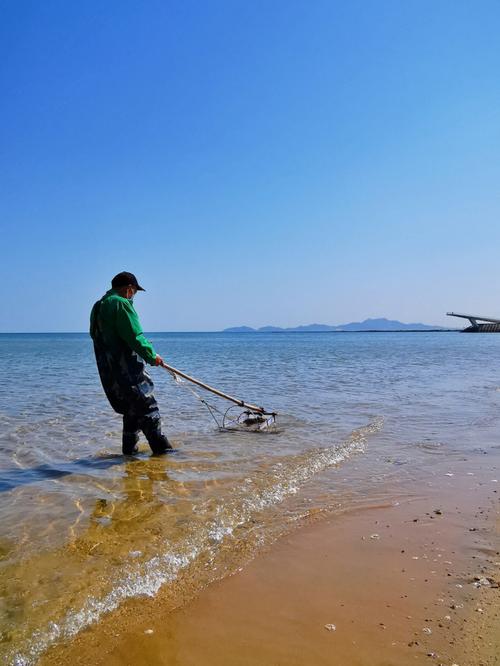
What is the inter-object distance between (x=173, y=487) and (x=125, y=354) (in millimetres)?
1969

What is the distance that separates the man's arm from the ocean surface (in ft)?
4.89

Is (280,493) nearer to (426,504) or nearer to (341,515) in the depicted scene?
(341,515)

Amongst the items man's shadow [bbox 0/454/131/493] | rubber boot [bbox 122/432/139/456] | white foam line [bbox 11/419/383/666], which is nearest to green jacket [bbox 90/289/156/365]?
rubber boot [bbox 122/432/139/456]

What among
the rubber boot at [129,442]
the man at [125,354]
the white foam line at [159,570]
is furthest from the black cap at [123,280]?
the white foam line at [159,570]

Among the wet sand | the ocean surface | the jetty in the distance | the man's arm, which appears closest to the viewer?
the wet sand

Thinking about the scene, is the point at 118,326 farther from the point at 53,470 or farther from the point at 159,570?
the point at 159,570

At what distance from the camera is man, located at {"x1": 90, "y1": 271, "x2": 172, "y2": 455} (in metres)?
6.37

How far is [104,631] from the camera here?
2.82 metres

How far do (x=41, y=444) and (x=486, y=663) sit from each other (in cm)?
703

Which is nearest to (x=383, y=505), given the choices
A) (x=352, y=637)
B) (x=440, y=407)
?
(x=352, y=637)

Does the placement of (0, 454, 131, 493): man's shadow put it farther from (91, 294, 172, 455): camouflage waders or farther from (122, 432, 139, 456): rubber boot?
(91, 294, 172, 455): camouflage waders

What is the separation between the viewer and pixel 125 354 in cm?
662

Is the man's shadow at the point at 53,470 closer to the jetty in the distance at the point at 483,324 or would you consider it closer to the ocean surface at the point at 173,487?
the ocean surface at the point at 173,487

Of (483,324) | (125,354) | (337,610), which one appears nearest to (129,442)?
(125,354)
